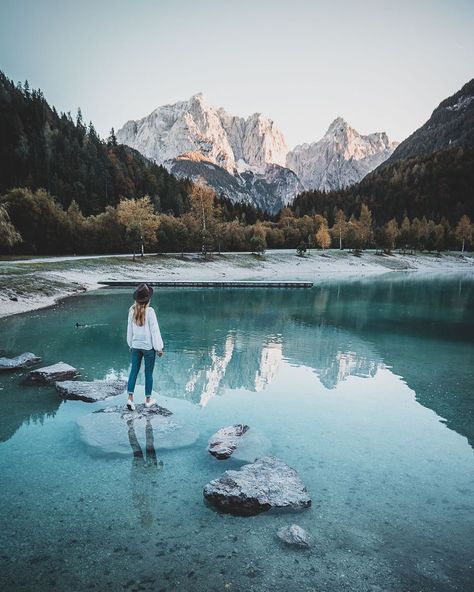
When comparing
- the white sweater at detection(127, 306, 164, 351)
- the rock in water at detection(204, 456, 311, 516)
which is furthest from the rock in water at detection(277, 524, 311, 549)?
the white sweater at detection(127, 306, 164, 351)

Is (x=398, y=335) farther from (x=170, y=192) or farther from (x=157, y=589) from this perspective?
(x=170, y=192)

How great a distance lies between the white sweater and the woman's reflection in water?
6.19 feet

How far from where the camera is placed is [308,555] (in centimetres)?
513

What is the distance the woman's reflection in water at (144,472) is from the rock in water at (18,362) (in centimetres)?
679

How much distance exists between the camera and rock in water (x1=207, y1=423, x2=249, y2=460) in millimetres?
7828

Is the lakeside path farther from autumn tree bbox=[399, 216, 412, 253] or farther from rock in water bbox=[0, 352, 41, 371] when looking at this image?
rock in water bbox=[0, 352, 41, 371]

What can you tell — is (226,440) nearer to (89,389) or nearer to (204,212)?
(89,389)

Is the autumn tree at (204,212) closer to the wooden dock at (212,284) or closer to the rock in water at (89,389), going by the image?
the wooden dock at (212,284)

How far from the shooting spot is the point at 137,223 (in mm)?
66375

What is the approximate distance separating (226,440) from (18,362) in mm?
9492

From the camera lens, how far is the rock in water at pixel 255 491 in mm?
6113

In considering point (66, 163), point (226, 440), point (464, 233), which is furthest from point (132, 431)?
point (464, 233)

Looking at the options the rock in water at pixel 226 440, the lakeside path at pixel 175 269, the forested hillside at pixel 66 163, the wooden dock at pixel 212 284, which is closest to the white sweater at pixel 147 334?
the rock in water at pixel 226 440

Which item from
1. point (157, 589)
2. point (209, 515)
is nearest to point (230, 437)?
point (209, 515)
